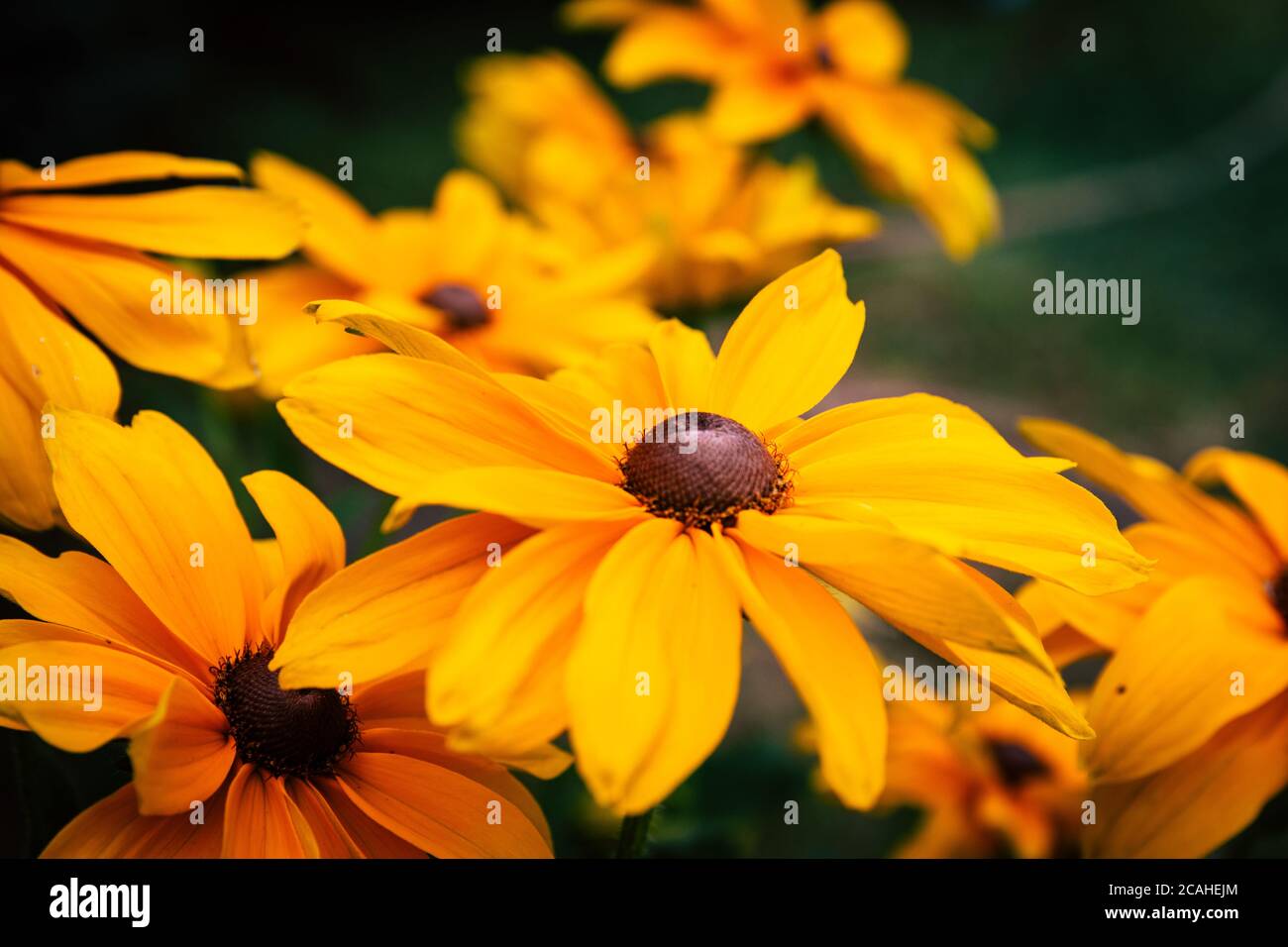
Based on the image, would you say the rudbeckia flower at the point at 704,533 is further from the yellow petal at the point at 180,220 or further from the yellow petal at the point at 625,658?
the yellow petal at the point at 180,220

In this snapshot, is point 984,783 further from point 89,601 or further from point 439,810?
point 89,601

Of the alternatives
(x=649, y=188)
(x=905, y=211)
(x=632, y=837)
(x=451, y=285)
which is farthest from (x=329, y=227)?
(x=905, y=211)

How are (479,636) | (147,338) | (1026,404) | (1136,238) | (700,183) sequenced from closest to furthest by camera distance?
(479,636) < (147,338) < (700,183) < (1026,404) < (1136,238)

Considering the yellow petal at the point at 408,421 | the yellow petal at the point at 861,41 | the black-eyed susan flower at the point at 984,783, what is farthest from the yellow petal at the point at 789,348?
the yellow petal at the point at 861,41
